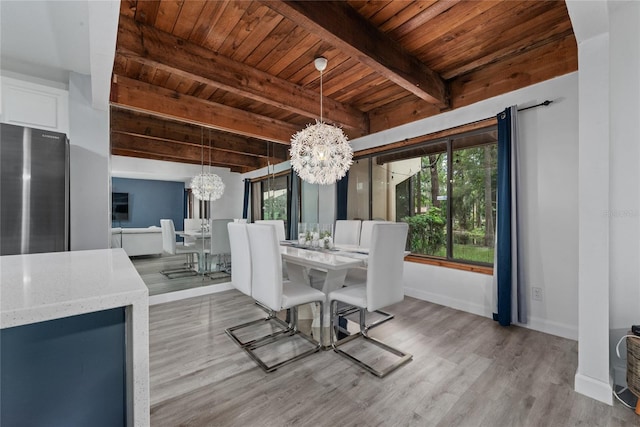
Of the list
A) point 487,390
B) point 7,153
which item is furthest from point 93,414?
point 7,153

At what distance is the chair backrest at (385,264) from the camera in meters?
2.06

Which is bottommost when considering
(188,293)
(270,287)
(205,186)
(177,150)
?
(188,293)

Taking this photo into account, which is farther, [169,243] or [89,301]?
[169,243]

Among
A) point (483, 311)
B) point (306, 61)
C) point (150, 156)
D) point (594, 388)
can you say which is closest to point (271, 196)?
point (150, 156)

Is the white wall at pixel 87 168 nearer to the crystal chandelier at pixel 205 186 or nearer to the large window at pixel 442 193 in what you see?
the crystal chandelier at pixel 205 186

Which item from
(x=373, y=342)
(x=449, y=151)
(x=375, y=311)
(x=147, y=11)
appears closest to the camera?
(x=147, y=11)

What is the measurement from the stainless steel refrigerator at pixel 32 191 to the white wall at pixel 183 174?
3.45ft

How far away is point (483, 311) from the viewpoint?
3.05 meters

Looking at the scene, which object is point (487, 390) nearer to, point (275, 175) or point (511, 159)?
point (511, 159)

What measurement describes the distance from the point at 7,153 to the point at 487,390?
12.2 ft

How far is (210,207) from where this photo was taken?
3986 millimetres

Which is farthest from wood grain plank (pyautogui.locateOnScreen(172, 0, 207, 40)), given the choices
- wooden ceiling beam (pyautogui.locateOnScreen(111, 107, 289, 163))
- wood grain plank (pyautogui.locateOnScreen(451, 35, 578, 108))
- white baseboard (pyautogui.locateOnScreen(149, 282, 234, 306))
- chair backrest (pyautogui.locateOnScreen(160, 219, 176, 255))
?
white baseboard (pyautogui.locateOnScreen(149, 282, 234, 306))

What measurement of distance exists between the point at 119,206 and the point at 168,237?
667mm

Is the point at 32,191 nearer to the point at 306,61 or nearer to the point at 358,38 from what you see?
the point at 306,61
